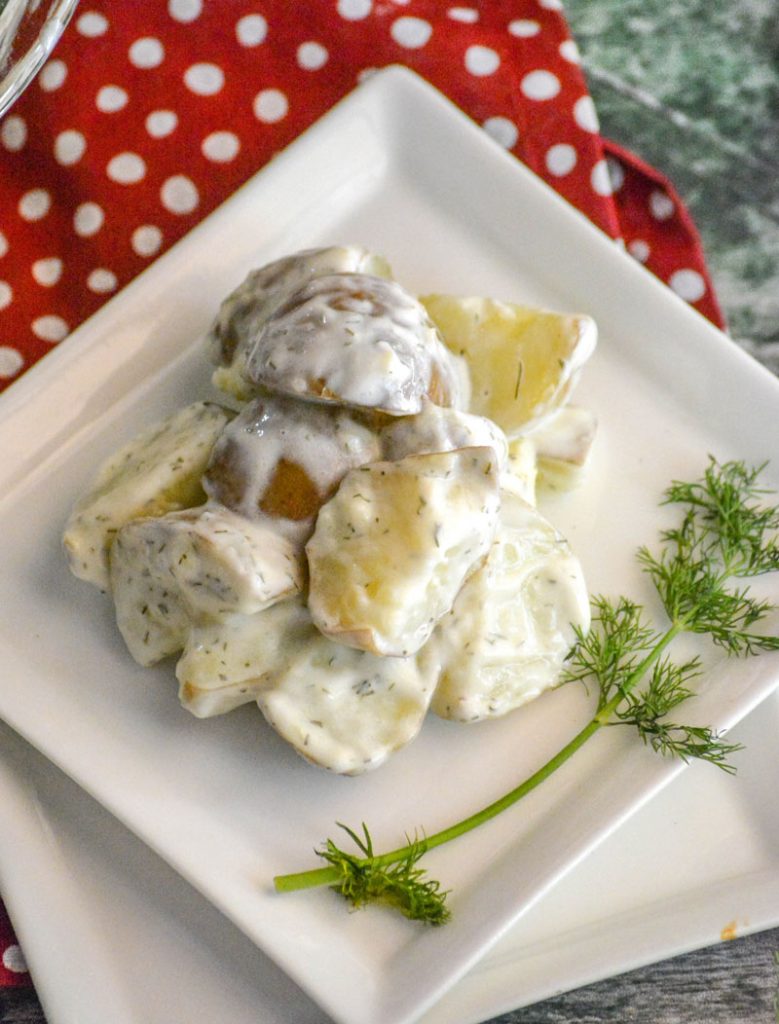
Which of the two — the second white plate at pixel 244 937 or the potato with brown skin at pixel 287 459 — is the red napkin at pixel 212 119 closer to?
the potato with brown skin at pixel 287 459

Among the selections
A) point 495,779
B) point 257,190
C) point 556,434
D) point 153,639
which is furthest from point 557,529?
point 257,190

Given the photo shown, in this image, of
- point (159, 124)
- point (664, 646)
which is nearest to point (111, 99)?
point (159, 124)

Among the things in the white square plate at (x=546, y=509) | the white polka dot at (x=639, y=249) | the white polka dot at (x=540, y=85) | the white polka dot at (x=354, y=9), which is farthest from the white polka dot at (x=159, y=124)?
the white polka dot at (x=639, y=249)

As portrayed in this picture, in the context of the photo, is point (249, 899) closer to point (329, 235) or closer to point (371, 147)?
point (329, 235)

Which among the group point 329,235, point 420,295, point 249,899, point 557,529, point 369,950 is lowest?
point 369,950

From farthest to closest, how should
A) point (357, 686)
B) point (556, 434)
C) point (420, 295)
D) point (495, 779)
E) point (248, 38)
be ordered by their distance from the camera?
1. point (248, 38)
2. point (420, 295)
3. point (556, 434)
4. point (495, 779)
5. point (357, 686)

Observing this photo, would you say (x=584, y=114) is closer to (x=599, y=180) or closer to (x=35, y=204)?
(x=599, y=180)

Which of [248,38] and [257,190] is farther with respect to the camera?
[248,38]
